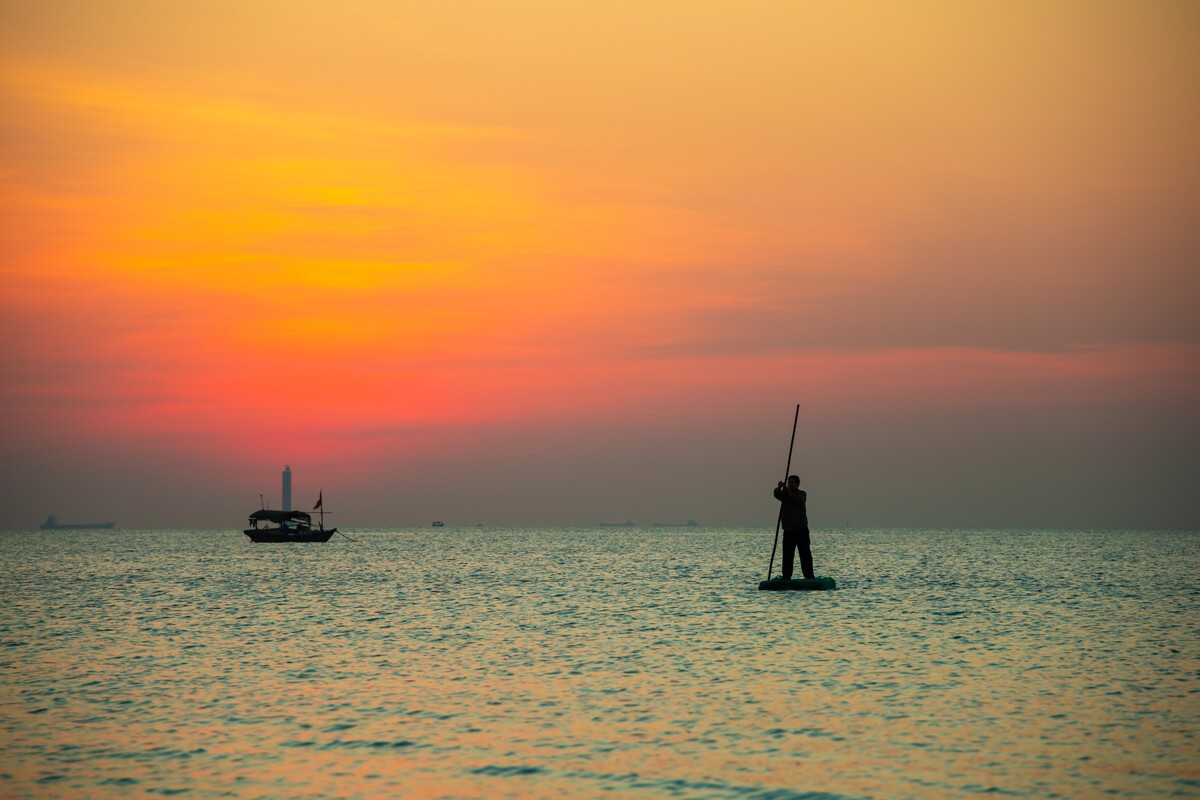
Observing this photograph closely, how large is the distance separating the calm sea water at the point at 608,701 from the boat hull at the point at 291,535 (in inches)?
4249

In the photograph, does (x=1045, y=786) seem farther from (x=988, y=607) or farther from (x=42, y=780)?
(x=988, y=607)

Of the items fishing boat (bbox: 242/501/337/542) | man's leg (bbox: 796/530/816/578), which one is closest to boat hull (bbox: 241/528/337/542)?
fishing boat (bbox: 242/501/337/542)

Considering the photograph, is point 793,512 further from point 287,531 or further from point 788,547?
point 287,531

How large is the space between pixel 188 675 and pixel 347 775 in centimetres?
1176

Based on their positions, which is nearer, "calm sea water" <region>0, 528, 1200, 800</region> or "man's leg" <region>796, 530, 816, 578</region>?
"calm sea water" <region>0, 528, 1200, 800</region>

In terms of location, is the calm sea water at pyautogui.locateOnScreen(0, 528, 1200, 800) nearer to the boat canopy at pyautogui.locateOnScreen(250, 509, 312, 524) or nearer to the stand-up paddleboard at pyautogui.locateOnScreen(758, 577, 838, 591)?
the stand-up paddleboard at pyautogui.locateOnScreen(758, 577, 838, 591)

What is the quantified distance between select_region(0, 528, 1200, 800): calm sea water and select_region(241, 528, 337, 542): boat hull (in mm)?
107920

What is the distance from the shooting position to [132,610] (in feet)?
158

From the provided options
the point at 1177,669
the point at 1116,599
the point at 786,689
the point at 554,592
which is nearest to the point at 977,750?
the point at 786,689

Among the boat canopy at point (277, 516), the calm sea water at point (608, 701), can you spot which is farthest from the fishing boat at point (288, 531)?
the calm sea water at point (608, 701)

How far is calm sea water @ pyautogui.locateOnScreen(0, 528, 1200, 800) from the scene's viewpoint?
15.9 m

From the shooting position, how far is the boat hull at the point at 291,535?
153 m

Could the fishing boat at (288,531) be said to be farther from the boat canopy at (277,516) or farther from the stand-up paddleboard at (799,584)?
the stand-up paddleboard at (799,584)

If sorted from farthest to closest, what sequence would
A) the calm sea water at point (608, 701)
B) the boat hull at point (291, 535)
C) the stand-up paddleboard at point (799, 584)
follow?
the boat hull at point (291, 535) → the stand-up paddleboard at point (799, 584) → the calm sea water at point (608, 701)
